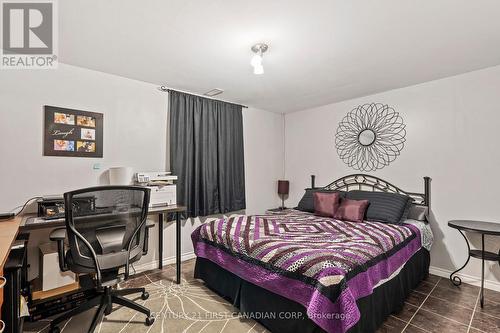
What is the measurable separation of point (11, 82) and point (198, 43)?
1837 millimetres

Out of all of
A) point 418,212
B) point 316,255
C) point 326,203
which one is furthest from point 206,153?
point 418,212

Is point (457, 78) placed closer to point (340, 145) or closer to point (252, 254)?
point (340, 145)

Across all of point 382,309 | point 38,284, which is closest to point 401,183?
point 382,309

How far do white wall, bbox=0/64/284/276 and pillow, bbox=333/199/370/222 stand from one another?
78.6 inches

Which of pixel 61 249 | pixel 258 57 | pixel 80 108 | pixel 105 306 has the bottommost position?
pixel 105 306

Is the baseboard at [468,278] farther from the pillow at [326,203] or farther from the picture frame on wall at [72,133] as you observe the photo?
the picture frame on wall at [72,133]

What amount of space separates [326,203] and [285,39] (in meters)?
2.06

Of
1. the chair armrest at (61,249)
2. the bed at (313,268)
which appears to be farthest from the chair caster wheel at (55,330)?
the bed at (313,268)

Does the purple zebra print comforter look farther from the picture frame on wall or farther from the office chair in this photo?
the picture frame on wall

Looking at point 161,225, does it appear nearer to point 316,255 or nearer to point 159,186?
point 159,186

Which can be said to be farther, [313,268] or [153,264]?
[153,264]

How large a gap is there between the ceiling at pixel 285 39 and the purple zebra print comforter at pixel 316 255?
172 centimetres

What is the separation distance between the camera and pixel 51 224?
1932 millimetres

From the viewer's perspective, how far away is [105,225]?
6.09ft
